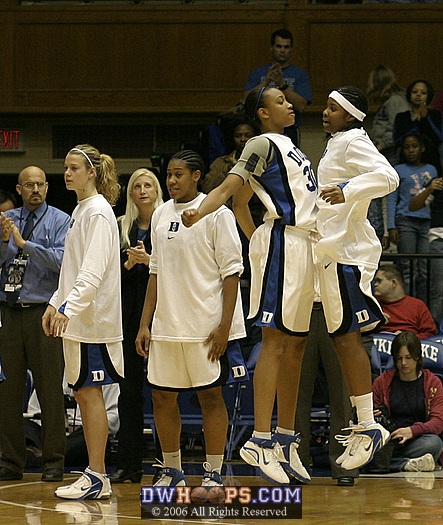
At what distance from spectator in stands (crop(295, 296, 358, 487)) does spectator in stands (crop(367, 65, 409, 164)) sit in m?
3.56

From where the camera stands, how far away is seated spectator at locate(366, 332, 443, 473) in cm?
794

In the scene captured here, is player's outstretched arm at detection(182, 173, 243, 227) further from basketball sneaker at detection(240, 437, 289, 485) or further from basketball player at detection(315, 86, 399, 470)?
basketball sneaker at detection(240, 437, 289, 485)

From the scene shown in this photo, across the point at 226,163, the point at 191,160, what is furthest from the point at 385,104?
the point at 191,160

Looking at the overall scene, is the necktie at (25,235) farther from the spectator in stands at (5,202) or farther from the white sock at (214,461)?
the white sock at (214,461)

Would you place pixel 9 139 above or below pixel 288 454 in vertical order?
above

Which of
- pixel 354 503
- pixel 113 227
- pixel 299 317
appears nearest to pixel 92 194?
pixel 113 227

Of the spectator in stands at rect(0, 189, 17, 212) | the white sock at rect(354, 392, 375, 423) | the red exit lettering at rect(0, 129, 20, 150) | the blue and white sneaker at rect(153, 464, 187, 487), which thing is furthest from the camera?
the red exit lettering at rect(0, 129, 20, 150)

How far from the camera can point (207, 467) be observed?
583 cm

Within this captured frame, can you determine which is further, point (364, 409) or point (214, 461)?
point (214, 461)

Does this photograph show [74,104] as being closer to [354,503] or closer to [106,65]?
[106,65]

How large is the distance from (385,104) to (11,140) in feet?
14.4

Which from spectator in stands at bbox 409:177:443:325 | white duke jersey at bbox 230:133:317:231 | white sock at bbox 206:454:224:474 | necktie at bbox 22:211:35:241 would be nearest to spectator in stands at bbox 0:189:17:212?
necktie at bbox 22:211:35:241

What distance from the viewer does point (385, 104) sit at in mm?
10906

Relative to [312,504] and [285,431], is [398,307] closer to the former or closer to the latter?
[312,504]
